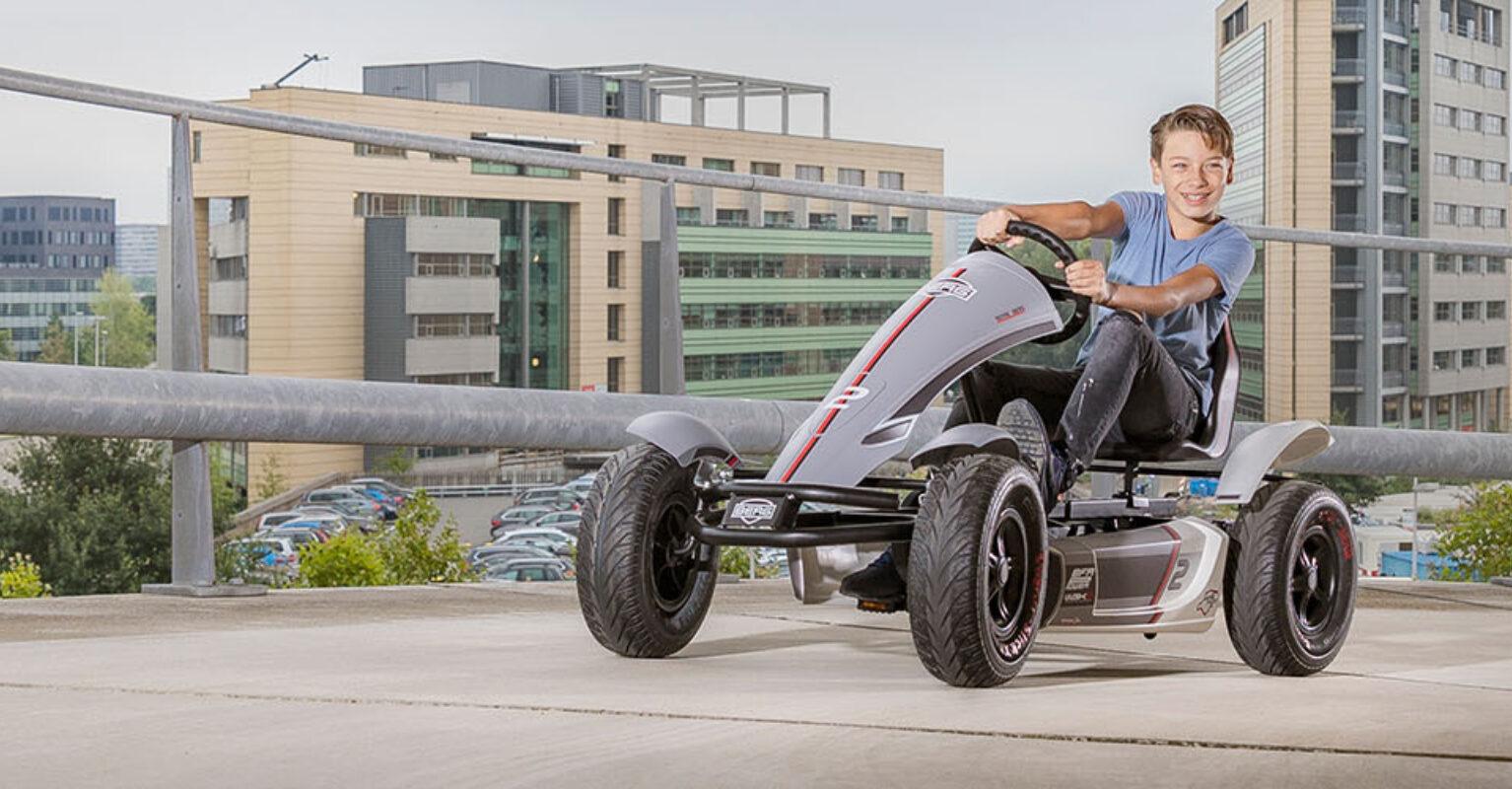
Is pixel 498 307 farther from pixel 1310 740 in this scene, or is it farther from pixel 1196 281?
pixel 1310 740

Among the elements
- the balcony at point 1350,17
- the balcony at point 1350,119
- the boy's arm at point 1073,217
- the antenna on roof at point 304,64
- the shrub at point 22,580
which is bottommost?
the shrub at point 22,580

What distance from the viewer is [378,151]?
573cm

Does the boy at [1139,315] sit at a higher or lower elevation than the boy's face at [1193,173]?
lower

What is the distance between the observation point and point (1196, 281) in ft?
12.9

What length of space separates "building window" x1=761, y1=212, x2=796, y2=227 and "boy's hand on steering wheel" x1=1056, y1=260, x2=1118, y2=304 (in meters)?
2.65

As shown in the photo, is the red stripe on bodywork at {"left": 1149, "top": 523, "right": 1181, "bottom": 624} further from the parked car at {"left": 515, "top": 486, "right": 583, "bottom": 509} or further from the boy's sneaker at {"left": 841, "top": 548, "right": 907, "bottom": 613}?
the parked car at {"left": 515, "top": 486, "right": 583, "bottom": 509}

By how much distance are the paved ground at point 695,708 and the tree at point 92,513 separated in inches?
37.3

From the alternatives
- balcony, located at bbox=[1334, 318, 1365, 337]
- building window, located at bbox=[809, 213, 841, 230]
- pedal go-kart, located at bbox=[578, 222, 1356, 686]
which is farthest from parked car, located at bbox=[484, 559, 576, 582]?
balcony, located at bbox=[1334, 318, 1365, 337]

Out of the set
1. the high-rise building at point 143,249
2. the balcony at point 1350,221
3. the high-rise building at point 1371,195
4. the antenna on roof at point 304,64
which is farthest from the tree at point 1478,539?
the antenna on roof at point 304,64

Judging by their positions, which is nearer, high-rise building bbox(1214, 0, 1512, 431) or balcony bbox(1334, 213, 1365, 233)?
high-rise building bbox(1214, 0, 1512, 431)

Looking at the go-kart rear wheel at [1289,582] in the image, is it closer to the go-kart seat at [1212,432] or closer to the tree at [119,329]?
the go-kart seat at [1212,432]

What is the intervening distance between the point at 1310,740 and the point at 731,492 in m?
1.08

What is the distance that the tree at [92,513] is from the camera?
222 inches

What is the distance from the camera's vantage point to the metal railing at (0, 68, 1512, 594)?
4.55 metres
